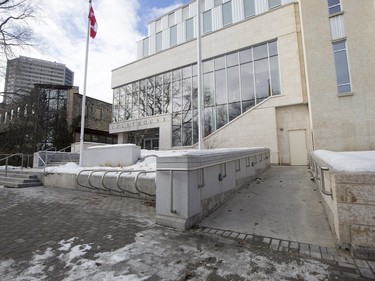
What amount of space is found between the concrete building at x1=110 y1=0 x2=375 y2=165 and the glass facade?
0.30 feet

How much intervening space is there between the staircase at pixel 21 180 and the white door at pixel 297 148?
16475 mm

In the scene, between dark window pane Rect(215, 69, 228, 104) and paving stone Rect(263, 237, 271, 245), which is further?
dark window pane Rect(215, 69, 228, 104)

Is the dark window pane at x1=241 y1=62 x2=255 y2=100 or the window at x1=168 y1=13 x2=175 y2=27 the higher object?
the window at x1=168 y1=13 x2=175 y2=27

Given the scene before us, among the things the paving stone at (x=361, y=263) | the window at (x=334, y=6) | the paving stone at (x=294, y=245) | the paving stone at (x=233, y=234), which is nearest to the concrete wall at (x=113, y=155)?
the paving stone at (x=233, y=234)

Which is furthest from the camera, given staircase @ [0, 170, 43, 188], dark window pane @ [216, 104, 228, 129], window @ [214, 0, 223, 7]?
window @ [214, 0, 223, 7]

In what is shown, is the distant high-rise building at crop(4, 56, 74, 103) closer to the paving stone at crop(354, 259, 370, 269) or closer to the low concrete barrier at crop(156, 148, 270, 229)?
the low concrete barrier at crop(156, 148, 270, 229)

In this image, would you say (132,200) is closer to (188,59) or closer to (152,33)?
(188,59)

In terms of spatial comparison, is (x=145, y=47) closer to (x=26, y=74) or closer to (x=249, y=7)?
(x=249, y=7)

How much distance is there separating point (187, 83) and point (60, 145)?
18.8 metres

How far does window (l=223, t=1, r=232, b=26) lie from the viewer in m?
22.6

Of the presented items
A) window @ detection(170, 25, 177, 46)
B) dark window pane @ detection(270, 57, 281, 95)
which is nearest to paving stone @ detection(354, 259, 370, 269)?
dark window pane @ detection(270, 57, 281, 95)

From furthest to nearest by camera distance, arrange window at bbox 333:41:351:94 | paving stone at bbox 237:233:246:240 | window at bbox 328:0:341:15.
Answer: window at bbox 328:0:341:15
window at bbox 333:41:351:94
paving stone at bbox 237:233:246:240

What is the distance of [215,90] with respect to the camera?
20.9 metres

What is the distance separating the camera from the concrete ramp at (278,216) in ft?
13.6
